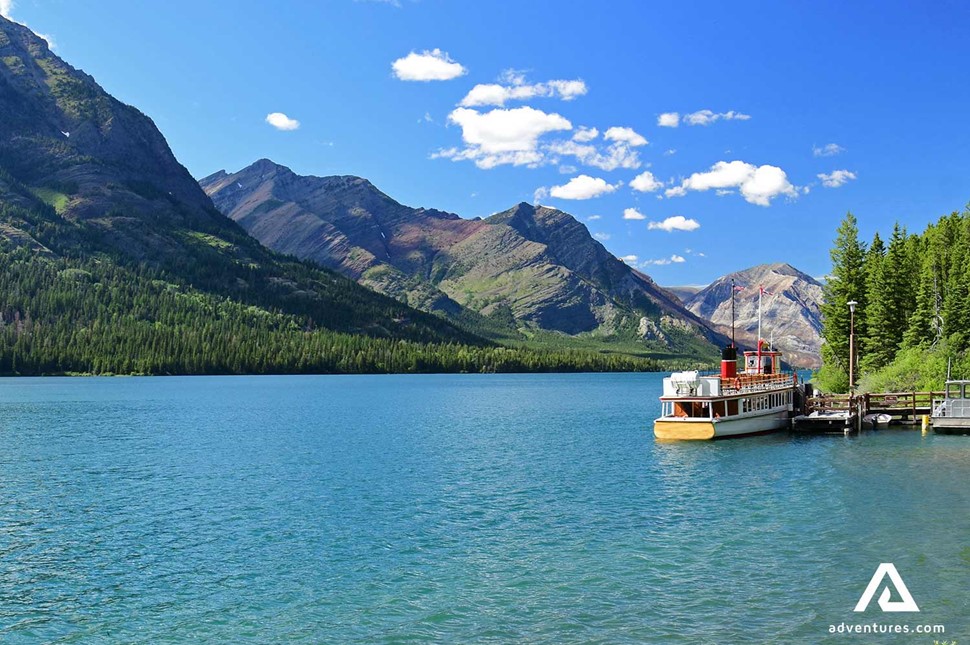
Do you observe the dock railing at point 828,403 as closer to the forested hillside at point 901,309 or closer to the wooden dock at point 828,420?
the wooden dock at point 828,420

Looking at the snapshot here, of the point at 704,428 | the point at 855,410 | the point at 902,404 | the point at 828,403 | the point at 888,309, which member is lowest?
the point at 704,428

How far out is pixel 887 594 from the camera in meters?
29.2

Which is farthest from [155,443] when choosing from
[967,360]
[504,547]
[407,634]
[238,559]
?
[967,360]

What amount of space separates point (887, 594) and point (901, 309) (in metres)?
101

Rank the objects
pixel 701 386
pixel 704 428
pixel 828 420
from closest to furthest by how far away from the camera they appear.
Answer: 1. pixel 704 428
2. pixel 701 386
3. pixel 828 420

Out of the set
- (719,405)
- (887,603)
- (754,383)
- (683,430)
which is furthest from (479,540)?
(754,383)

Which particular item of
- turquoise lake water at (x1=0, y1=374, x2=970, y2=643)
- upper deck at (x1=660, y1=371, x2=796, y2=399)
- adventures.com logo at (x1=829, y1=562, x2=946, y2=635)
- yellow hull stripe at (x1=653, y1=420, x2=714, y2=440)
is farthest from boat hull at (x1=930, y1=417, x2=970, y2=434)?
adventures.com logo at (x1=829, y1=562, x2=946, y2=635)

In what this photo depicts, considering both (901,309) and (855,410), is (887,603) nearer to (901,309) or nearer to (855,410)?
(855,410)

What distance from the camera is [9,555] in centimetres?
3681

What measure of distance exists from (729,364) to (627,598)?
58.8m

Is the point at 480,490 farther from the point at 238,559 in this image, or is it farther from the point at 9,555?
the point at 9,555

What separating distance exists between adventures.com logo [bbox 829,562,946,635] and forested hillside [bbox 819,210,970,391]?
7973cm

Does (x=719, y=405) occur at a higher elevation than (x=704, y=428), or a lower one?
higher

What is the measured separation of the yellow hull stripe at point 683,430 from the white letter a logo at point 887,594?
46.5m
